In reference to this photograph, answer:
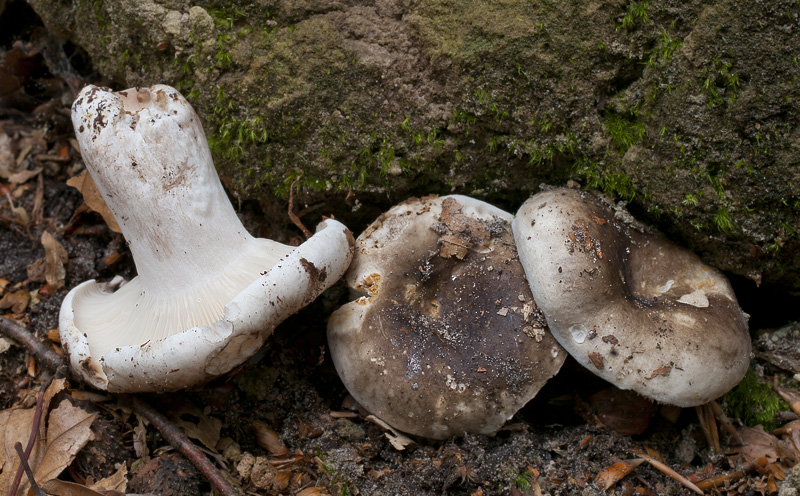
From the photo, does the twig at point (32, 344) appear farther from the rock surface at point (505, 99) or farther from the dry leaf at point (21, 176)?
the rock surface at point (505, 99)

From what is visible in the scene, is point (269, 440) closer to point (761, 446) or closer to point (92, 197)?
point (92, 197)

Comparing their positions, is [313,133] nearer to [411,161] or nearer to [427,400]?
[411,161]

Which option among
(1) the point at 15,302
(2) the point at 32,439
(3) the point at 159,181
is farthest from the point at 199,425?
(1) the point at 15,302

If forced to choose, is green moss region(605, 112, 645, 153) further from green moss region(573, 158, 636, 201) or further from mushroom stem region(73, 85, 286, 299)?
mushroom stem region(73, 85, 286, 299)

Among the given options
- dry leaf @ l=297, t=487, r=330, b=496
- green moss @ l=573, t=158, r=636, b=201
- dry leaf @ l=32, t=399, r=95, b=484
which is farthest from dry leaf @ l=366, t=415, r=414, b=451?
green moss @ l=573, t=158, r=636, b=201

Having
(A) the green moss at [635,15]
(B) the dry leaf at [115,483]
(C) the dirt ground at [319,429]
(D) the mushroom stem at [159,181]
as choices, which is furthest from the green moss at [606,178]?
(B) the dry leaf at [115,483]
